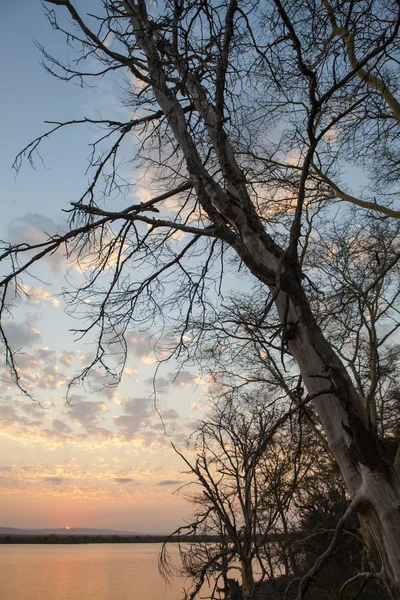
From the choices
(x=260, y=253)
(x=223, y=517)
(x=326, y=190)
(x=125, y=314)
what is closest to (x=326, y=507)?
(x=223, y=517)

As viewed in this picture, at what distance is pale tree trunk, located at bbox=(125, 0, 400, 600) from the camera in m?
2.16

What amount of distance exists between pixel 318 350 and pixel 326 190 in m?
7.23

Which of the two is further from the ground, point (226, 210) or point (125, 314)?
point (226, 210)

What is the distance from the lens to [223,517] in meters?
8.18

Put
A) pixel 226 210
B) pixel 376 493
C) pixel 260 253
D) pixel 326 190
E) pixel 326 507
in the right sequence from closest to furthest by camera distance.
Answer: pixel 376 493 < pixel 260 253 < pixel 226 210 < pixel 326 190 < pixel 326 507

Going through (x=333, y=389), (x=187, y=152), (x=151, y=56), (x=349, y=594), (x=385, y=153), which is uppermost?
(x=385, y=153)

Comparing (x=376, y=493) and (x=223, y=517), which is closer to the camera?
(x=376, y=493)

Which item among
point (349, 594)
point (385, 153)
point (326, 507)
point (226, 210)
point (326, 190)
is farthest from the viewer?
point (326, 507)

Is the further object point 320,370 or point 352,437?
point 320,370

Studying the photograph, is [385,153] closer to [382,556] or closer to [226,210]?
[226,210]

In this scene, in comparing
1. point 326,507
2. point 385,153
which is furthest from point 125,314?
point 326,507

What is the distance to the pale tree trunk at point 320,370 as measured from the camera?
2156 mm

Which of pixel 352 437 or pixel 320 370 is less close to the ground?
pixel 320 370

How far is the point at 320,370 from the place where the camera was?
2471 mm
